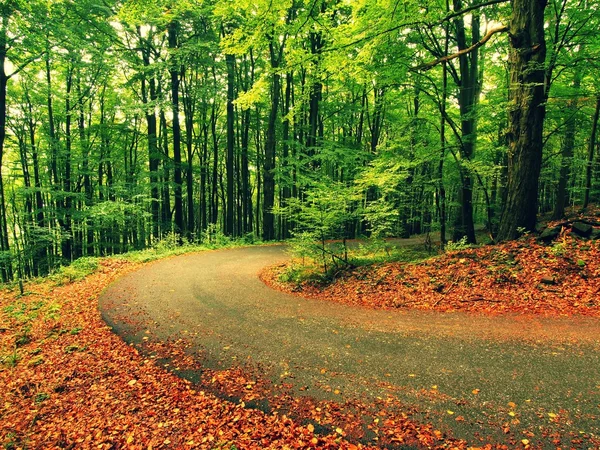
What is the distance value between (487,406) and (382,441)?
128 centimetres

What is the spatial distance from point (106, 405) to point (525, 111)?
1029 cm

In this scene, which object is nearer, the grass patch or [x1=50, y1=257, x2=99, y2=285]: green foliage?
the grass patch

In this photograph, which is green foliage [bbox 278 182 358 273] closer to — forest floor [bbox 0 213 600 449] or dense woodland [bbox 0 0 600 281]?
dense woodland [bbox 0 0 600 281]

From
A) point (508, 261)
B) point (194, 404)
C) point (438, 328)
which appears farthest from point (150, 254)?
point (508, 261)

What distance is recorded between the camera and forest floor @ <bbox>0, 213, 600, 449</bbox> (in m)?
3.05

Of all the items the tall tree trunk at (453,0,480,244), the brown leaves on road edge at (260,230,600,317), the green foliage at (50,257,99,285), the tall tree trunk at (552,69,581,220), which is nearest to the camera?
the brown leaves on road edge at (260,230,600,317)

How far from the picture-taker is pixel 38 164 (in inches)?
799

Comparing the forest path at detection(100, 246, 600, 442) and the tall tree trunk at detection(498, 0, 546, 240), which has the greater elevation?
the tall tree trunk at detection(498, 0, 546, 240)

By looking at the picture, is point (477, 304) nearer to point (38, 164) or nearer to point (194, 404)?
point (194, 404)

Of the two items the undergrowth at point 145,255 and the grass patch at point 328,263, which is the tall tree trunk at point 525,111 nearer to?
the grass patch at point 328,263

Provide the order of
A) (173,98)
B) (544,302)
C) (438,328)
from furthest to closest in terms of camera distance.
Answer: (173,98) < (544,302) < (438,328)

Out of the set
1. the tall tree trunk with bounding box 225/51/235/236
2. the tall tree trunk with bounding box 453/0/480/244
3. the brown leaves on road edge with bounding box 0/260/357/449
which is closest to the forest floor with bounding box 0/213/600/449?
the brown leaves on road edge with bounding box 0/260/357/449

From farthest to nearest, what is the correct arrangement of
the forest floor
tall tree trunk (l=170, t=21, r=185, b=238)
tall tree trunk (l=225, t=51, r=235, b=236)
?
tall tree trunk (l=225, t=51, r=235, b=236), tall tree trunk (l=170, t=21, r=185, b=238), the forest floor

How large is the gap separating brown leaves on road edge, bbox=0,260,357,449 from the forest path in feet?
1.72
